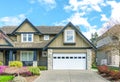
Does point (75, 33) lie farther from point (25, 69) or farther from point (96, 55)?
point (96, 55)

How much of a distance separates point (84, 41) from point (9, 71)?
12.8 metres

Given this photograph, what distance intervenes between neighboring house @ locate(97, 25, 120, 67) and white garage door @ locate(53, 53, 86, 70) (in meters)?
4.48

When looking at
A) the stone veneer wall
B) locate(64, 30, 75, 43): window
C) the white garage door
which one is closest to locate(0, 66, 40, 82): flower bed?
the stone veneer wall

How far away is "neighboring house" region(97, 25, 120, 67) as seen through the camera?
40394 millimetres

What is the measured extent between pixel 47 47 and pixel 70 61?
388cm

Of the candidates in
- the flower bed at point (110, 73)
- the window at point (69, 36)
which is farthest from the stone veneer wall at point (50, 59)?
the flower bed at point (110, 73)

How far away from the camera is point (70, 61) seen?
146 ft

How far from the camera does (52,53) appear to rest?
147 ft

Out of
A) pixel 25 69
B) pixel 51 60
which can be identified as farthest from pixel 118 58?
pixel 25 69

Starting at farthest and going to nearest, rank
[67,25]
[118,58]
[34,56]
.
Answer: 1. [118,58]
2. [34,56]
3. [67,25]

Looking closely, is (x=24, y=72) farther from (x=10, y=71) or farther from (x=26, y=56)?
(x=26, y=56)

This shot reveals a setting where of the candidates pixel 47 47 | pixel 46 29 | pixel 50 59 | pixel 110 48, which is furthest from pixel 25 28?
pixel 110 48

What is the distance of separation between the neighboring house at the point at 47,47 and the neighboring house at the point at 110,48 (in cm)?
350

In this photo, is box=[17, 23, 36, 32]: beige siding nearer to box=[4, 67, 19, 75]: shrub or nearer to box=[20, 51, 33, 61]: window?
box=[20, 51, 33, 61]: window
